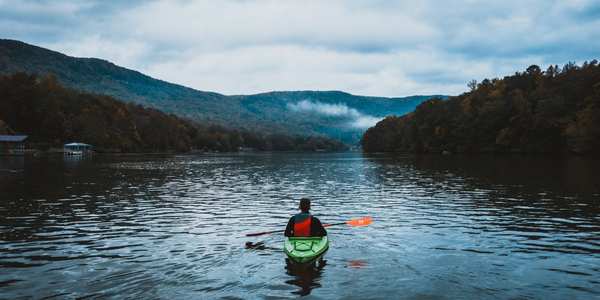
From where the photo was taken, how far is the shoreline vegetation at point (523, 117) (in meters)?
110

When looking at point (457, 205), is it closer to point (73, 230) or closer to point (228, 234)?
point (228, 234)

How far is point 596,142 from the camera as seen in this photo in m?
104

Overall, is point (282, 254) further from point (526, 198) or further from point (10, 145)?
point (10, 145)

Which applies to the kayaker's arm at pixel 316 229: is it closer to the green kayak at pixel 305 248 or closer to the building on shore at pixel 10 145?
the green kayak at pixel 305 248

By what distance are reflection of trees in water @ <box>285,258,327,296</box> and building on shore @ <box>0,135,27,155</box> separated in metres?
154

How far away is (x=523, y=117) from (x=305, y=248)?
13553 centimetres

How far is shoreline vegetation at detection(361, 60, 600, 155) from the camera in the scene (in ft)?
361

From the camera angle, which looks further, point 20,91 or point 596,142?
point 20,91

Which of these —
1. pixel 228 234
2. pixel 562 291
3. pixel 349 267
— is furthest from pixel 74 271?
pixel 562 291

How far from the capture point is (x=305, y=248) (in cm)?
1648

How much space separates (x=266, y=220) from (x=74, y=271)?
506 inches

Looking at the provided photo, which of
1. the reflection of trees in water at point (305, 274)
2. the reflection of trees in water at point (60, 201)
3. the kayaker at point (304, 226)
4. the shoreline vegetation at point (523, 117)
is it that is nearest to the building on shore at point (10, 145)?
the reflection of trees in water at point (60, 201)

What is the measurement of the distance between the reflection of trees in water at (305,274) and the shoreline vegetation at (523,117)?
106 m

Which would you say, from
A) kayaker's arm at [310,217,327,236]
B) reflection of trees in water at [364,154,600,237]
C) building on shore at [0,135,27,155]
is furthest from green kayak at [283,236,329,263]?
building on shore at [0,135,27,155]
